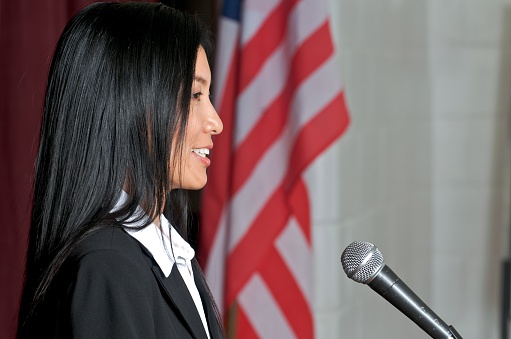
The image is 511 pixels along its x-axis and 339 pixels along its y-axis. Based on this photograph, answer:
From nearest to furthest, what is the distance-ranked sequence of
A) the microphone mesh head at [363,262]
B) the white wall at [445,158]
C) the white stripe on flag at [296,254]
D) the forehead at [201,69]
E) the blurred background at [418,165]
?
the microphone mesh head at [363,262] < the forehead at [201,69] < the white stripe on flag at [296,254] < the blurred background at [418,165] < the white wall at [445,158]

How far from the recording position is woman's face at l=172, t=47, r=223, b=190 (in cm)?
129

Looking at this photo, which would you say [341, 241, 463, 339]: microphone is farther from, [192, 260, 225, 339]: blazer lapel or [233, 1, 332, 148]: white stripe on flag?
[233, 1, 332, 148]: white stripe on flag

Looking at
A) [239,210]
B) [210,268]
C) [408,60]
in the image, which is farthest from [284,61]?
[408,60]

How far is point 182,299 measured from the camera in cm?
124

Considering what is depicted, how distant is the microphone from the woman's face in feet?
0.94

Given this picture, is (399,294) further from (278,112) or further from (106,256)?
(278,112)

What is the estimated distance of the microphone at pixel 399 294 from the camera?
3.65 feet

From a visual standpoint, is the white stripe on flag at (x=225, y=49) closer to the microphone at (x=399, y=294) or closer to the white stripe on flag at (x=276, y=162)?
the white stripe on flag at (x=276, y=162)

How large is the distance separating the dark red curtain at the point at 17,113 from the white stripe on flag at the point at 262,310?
717mm

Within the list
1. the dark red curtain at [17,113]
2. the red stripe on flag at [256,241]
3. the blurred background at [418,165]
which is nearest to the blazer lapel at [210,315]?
A: the dark red curtain at [17,113]

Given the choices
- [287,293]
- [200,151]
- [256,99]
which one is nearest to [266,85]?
[256,99]

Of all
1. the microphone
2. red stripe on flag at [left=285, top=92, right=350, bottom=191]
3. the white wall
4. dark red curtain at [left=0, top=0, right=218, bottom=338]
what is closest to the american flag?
red stripe on flag at [left=285, top=92, right=350, bottom=191]

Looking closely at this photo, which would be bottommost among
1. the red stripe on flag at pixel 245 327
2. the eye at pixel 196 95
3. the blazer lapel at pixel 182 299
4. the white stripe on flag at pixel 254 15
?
the red stripe on flag at pixel 245 327

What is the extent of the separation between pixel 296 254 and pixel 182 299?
48.4 inches
